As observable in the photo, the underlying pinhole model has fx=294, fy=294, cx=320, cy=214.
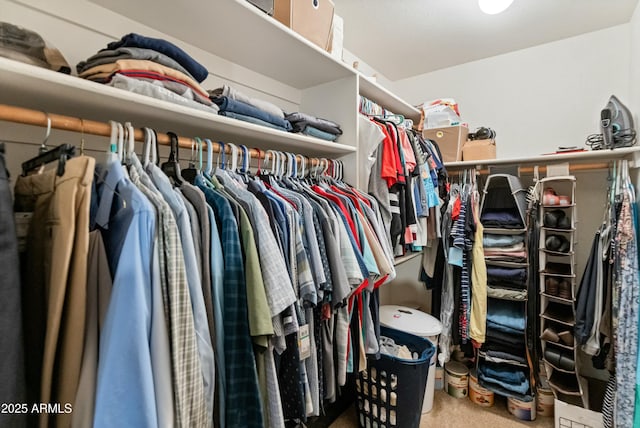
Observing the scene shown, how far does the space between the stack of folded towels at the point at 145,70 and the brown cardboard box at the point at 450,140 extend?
1734 mm

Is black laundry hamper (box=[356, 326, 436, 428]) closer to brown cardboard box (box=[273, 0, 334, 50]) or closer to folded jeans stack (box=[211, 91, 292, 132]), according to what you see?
folded jeans stack (box=[211, 91, 292, 132])

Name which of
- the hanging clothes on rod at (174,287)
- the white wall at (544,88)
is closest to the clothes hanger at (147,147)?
the hanging clothes on rod at (174,287)

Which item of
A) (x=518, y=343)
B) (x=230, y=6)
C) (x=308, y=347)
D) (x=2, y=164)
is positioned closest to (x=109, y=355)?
(x=2, y=164)

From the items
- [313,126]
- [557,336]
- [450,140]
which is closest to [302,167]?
[313,126]

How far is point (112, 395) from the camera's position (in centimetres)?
51

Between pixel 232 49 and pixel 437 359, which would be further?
pixel 437 359

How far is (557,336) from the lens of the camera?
167cm

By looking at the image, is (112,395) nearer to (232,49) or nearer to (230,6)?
(230,6)

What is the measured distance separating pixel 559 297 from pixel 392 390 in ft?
3.66

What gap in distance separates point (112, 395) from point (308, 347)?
55 cm

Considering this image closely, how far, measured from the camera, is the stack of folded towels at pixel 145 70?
0.75m

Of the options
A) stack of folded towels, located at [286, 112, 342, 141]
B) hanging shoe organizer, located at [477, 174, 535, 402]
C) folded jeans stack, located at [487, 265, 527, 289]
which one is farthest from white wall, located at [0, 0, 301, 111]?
folded jeans stack, located at [487, 265, 527, 289]

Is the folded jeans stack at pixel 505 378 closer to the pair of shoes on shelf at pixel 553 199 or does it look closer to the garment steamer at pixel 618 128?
the pair of shoes on shelf at pixel 553 199

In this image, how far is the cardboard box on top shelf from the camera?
3.32ft
